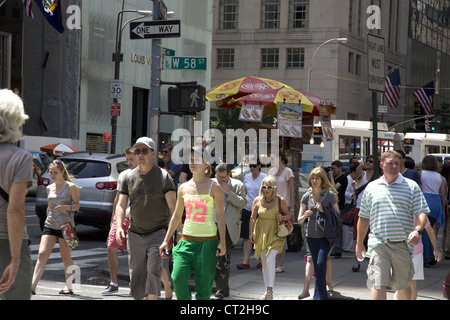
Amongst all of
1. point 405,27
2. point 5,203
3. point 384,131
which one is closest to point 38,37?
point 384,131

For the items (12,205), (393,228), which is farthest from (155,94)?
(12,205)

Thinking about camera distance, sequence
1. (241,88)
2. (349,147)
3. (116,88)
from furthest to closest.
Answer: (349,147), (116,88), (241,88)

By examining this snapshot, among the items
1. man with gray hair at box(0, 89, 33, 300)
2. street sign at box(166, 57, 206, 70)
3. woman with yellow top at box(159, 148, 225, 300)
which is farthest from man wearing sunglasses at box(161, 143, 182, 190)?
man with gray hair at box(0, 89, 33, 300)

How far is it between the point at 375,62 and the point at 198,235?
461 cm

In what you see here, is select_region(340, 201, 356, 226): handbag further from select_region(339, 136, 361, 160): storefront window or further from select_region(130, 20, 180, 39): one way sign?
select_region(339, 136, 361, 160): storefront window

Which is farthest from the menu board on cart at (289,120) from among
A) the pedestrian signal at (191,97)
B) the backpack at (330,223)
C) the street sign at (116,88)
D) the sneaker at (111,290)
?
the street sign at (116,88)

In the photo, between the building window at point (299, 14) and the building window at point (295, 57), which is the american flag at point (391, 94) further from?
the building window at point (299, 14)

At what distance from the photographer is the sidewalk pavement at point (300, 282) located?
966 centimetres

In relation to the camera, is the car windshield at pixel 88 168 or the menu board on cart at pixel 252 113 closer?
the car windshield at pixel 88 168

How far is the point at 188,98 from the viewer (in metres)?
11.5

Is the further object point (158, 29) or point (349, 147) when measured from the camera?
point (349, 147)

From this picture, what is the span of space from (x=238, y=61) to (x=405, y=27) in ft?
76.2

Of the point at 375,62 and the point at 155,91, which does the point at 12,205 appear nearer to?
the point at 375,62
